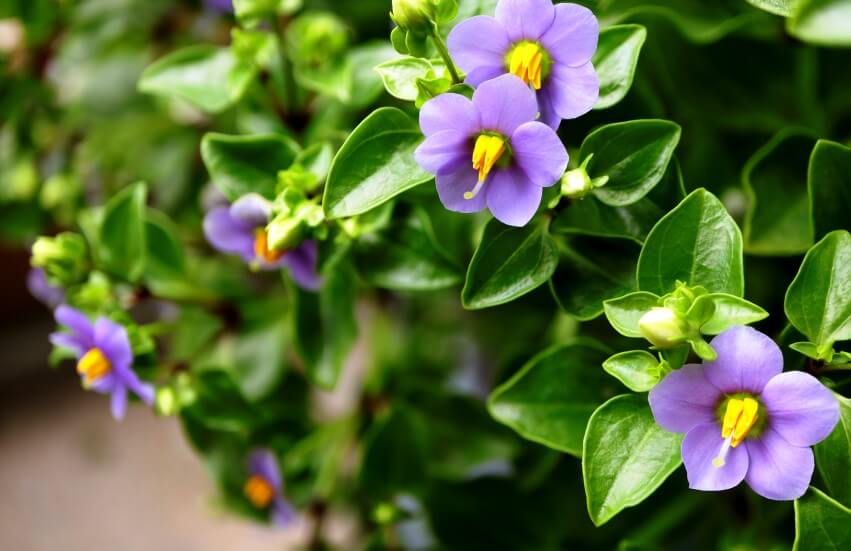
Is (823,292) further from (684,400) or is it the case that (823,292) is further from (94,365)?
(94,365)

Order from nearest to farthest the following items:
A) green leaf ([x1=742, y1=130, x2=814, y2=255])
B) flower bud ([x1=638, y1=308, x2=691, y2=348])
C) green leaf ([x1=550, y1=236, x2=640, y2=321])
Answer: flower bud ([x1=638, y1=308, x2=691, y2=348]) < green leaf ([x1=550, y1=236, x2=640, y2=321]) < green leaf ([x1=742, y1=130, x2=814, y2=255])

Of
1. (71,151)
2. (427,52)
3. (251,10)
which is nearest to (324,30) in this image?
(251,10)

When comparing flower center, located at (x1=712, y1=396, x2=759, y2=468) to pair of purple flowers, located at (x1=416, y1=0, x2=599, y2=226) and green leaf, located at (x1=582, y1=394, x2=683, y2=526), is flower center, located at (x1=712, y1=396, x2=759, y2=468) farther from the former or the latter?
pair of purple flowers, located at (x1=416, y1=0, x2=599, y2=226)

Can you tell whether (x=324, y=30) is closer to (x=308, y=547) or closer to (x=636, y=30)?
(x=636, y=30)

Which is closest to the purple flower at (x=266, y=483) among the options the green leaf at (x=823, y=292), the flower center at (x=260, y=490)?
the flower center at (x=260, y=490)

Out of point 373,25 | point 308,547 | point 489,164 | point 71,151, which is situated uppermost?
point 489,164

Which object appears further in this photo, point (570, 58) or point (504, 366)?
point (504, 366)

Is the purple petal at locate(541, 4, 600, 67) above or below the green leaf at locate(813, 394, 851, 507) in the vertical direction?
above

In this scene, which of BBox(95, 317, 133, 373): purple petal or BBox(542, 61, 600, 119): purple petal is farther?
BBox(95, 317, 133, 373): purple petal

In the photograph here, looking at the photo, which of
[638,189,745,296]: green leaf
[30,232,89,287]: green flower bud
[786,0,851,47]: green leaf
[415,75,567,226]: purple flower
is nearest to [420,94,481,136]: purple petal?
[415,75,567,226]: purple flower
